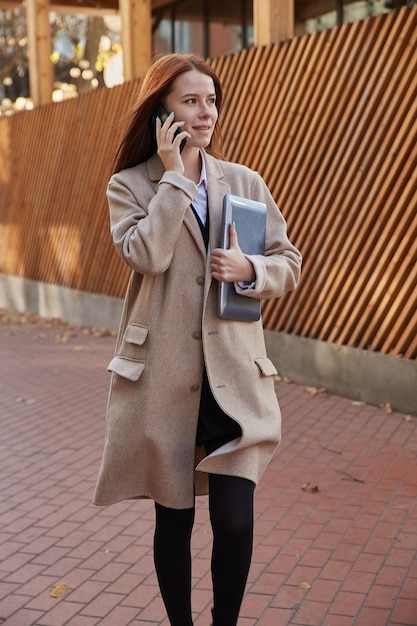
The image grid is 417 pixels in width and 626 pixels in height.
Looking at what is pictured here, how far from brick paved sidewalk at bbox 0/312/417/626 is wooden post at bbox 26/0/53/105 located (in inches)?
311

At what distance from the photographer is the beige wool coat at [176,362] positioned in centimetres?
261

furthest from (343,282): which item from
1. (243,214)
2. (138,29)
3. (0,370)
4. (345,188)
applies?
(138,29)

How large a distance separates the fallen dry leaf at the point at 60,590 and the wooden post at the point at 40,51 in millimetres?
11073

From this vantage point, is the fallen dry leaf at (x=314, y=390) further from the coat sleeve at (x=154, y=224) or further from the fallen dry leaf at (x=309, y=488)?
the coat sleeve at (x=154, y=224)

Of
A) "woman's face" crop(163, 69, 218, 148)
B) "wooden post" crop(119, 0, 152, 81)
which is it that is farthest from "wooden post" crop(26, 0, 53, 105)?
"woman's face" crop(163, 69, 218, 148)

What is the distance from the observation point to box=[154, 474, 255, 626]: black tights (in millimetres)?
2596

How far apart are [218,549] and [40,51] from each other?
1262 cm

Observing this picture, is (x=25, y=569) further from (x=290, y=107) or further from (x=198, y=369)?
(x=290, y=107)

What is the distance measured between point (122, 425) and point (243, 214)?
26.7 inches

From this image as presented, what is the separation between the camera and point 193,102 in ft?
8.75

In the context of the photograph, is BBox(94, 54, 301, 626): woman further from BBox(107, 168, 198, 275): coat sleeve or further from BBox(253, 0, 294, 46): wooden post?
BBox(253, 0, 294, 46): wooden post

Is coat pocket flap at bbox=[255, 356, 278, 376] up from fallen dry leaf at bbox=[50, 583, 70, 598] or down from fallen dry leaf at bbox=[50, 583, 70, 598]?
up

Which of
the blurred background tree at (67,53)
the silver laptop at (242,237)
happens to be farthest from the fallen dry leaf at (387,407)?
the blurred background tree at (67,53)

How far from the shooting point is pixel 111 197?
107 inches
